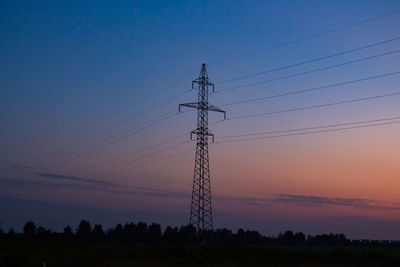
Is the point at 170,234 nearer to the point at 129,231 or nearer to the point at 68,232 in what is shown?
the point at 129,231

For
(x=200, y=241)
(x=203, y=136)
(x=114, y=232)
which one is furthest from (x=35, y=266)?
(x=114, y=232)

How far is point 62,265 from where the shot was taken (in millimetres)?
42219

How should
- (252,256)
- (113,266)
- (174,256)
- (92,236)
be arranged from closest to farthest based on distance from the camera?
(113,266), (174,256), (252,256), (92,236)

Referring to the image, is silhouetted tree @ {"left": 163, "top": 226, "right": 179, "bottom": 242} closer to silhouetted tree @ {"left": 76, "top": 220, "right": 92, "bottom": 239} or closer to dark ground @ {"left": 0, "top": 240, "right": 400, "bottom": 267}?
silhouetted tree @ {"left": 76, "top": 220, "right": 92, "bottom": 239}

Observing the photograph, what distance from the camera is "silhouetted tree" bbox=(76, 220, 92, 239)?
169075mm

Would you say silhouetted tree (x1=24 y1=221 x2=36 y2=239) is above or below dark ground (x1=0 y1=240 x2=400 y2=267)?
above

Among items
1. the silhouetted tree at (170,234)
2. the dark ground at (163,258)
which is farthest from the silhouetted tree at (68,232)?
the dark ground at (163,258)

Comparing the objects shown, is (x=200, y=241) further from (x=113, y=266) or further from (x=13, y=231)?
(x=13, y=231)

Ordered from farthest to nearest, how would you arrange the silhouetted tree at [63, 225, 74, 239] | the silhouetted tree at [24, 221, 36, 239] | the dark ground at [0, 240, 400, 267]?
the silhouetted tree at [24, 221, 36, 239] → the silhouetted tree at [63, 225, 74, 239] → the dark ground at [0, 240, 400, 267]

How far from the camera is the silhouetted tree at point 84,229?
16907 cm

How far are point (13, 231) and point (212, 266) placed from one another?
152421 mm

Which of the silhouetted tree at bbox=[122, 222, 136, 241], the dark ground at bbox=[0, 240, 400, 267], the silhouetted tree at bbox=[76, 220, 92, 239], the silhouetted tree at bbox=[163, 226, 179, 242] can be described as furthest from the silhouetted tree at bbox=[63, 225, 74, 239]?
the dark ground at bbox=[0, 240, 400, 267]

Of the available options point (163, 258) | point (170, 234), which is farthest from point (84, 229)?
point (163, 258)

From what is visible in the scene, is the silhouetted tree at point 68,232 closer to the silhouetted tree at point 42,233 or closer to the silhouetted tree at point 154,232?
the silhouetted tree at point 42,233
